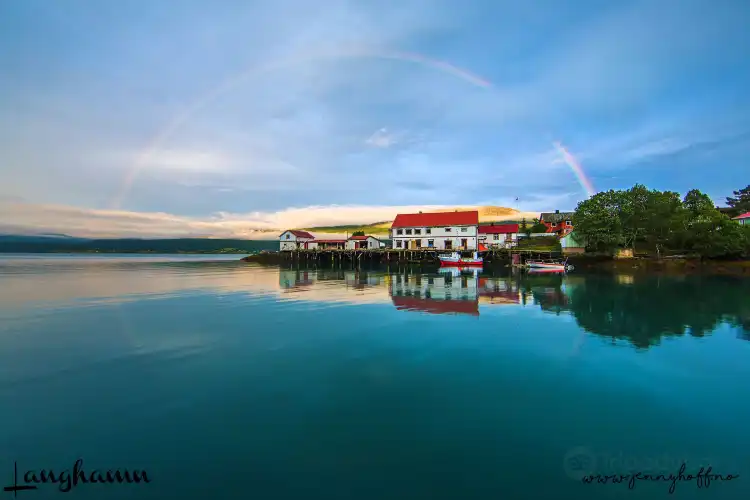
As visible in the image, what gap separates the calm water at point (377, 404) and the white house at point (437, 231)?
47.6 m

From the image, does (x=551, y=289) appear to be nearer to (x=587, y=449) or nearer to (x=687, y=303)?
(x=687, y=303)

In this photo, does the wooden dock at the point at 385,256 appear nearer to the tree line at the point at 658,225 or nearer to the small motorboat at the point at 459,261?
the small motorboat at the point at 459,261

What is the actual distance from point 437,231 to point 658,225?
32.1 m

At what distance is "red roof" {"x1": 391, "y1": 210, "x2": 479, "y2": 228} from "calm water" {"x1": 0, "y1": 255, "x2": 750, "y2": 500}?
48360 mm

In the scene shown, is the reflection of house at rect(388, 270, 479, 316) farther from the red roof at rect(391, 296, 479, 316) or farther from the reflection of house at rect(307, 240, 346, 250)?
the reflection of house at rect(307, 240, 346, 250)

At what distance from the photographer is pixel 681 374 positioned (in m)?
10.2

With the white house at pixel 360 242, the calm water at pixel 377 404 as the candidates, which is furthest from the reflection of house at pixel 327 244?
the calm water at pixel 377 404

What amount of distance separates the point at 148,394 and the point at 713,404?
1299 cm

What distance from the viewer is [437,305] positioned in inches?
851

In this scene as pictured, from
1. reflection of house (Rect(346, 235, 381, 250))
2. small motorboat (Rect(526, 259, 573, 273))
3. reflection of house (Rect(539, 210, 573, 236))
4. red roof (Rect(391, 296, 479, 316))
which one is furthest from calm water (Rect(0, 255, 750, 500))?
reflection of house (Rect(539, 210, 573, 236))

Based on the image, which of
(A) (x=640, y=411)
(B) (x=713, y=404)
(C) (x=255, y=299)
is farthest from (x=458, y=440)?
(C) (x=255, y=299)

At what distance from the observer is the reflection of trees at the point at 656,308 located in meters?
15.4

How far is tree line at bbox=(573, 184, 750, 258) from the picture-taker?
46906 mm

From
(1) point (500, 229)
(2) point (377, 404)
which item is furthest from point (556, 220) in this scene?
(2) point (377, 404)
